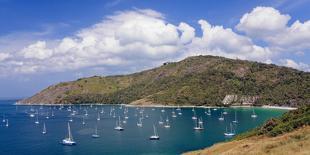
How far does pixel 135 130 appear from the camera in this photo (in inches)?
7608

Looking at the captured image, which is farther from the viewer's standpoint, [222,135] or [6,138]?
[6,138]

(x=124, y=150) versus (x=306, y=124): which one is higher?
(x=306, y=124)

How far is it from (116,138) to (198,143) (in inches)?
1579

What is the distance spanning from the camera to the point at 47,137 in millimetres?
174500

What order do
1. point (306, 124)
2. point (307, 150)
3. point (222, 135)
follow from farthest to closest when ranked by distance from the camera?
1. point (222, 135)
2. point (306, 124)
3. point (307, 150)

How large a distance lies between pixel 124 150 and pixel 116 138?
1297 inches

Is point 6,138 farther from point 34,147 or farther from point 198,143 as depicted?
point 198,143

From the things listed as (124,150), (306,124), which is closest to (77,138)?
(124,150)

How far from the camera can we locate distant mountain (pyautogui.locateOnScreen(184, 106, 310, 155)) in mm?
50362

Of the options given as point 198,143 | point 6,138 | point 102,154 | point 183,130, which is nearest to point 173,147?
point 198,143

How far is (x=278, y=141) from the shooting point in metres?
61.7

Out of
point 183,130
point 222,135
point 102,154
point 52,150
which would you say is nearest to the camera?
point 102,154

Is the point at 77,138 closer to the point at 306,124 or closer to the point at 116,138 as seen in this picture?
the point at 116,138

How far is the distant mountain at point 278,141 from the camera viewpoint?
165ft
